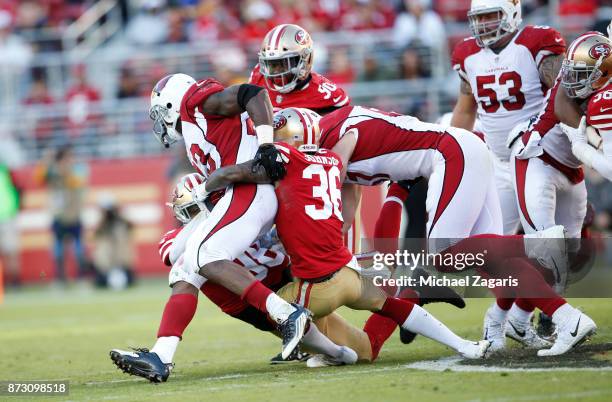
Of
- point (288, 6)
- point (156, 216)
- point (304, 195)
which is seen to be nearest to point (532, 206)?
point (304, 195)

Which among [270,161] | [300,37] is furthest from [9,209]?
[270,161]

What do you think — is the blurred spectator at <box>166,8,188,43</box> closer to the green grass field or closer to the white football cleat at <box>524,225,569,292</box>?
the green grass field

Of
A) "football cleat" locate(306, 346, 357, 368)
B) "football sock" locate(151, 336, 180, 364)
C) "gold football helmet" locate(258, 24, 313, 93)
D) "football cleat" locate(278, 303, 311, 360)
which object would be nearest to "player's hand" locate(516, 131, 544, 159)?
"gold football helmet" locate(258, 24, 313, 93)

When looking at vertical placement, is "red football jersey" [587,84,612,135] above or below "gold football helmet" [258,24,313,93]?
below

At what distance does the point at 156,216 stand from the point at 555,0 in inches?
255

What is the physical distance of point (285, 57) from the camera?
22.9 feet

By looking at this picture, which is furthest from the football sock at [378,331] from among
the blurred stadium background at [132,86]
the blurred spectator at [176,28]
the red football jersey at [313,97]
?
the blurred spectator at [176,28]

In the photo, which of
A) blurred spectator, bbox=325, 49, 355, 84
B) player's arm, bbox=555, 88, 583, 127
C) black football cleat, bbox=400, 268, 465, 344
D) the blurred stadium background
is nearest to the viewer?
player's arm, bbox=555, 88, 583, 127

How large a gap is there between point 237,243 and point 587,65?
91.2 inches

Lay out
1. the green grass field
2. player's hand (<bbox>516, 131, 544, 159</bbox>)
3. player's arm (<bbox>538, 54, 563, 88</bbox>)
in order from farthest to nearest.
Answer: player's arm (<bbox>538, 54, 563, 88</bbox>)
player's hand (<bbox>516, 131, 544, 159</bbox>)
the green grass field

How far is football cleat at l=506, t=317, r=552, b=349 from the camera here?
7.04 meters

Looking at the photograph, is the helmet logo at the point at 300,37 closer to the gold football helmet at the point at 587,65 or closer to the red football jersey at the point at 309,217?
the red football jersey at the point at 309,217

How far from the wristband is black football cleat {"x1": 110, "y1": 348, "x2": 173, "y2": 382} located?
134cm

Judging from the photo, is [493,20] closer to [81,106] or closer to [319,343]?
[319,343]
